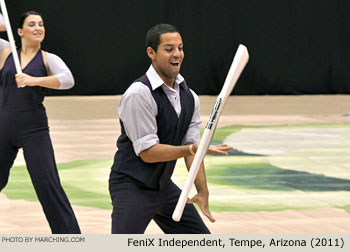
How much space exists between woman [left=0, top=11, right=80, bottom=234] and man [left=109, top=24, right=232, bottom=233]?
943 mm

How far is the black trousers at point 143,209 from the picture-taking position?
3.19m

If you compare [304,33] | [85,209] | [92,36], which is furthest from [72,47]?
[85,209]

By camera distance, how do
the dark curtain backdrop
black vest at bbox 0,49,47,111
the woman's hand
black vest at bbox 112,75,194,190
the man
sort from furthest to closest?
the dark curtain backdrop → black vest at bbox 0,49,47,111 → the woman's hand → black vest at bbox 112,75,194,190 → the man

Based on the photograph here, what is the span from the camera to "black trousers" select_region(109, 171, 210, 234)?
3193mm

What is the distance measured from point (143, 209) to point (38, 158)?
114cm

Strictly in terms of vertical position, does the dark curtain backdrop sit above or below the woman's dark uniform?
below

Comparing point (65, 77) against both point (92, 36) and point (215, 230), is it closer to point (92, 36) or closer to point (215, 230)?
point (215, 230)

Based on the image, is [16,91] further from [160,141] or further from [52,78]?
[160,141]

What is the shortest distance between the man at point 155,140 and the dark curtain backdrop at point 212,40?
8910mm

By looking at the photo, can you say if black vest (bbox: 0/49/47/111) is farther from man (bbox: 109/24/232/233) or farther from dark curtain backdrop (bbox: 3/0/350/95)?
dark curtain backdrop (bbox: 3/0/350/95)

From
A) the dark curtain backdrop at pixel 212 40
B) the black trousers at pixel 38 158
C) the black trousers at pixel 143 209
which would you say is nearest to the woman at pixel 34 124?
the black trousers at pixel 38 158

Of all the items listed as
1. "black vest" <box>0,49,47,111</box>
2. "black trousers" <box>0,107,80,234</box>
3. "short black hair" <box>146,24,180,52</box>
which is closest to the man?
"short black hair" <box>146,24,180,52</box>

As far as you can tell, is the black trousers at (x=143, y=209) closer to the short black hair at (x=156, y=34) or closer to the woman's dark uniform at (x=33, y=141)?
the short black hair at (x=156, y=34)

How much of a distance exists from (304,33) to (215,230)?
823cm
